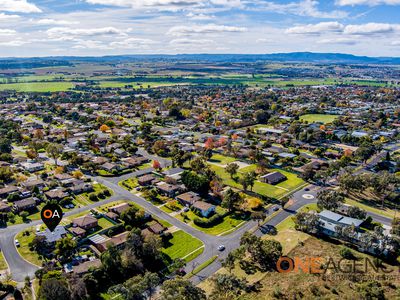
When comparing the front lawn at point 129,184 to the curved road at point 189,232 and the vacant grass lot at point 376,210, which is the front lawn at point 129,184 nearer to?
the curved road at point 189,232

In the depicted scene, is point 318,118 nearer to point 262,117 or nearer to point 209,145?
point 262,117

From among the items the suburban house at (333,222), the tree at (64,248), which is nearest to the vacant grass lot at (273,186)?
the suburban house at (333,222)

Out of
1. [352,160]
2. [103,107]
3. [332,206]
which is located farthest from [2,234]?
[103,107]

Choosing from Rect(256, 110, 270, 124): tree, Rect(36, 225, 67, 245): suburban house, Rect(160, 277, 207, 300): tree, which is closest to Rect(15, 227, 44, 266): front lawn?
Rect(36, 225, 67, 245): suburban house

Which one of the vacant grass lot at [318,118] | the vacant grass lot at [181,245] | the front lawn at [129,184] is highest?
the vacant grass lot at [318,118]

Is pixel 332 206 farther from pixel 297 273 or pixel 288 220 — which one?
pixel 297 273

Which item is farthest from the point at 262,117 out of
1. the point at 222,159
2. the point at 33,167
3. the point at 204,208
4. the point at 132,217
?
the point at 132,217
